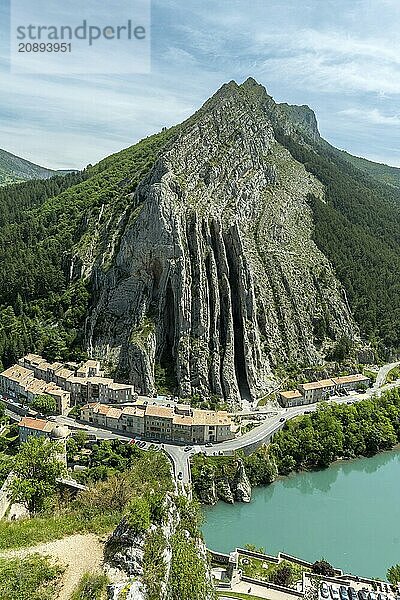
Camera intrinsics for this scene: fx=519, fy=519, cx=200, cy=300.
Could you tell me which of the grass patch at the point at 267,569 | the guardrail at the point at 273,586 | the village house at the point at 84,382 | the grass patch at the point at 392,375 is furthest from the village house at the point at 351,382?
the guardrail at the point at 273,586

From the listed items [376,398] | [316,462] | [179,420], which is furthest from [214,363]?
[376,398]

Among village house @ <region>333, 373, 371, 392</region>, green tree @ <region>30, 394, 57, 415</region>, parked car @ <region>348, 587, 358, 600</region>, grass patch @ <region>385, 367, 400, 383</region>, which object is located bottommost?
parked car @ <region>348, 587, 358, 600</region>

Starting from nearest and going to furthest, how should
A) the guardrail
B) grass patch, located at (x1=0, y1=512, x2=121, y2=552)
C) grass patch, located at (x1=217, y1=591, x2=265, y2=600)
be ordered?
grass patch, located at (x1=0, y1=512, x2=121, y2=552) → grass patch, located at (x1=217, y1=591, x2=265, y2=600) → the guardrail

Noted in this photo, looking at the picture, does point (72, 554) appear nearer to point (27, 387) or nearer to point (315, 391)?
point (27, 387)

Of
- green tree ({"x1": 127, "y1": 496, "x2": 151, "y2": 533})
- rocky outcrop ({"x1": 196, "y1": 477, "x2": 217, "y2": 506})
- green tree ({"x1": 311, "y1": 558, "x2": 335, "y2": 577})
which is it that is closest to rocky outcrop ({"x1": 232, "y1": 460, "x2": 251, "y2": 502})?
rocky outcrop ({"x1": 196, "y1": 477, "x2": 217, "y2": 506})

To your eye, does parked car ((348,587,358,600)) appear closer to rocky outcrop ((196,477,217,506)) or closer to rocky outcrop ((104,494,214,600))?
rocky outcrop ((196,477,217,506))

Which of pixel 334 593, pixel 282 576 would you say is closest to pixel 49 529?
pixel 282 576

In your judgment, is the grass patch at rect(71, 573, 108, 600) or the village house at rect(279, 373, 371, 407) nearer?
the grass patch at rect(71, 573, 108, 600)

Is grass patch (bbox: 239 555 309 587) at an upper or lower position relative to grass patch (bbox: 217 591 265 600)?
upper
